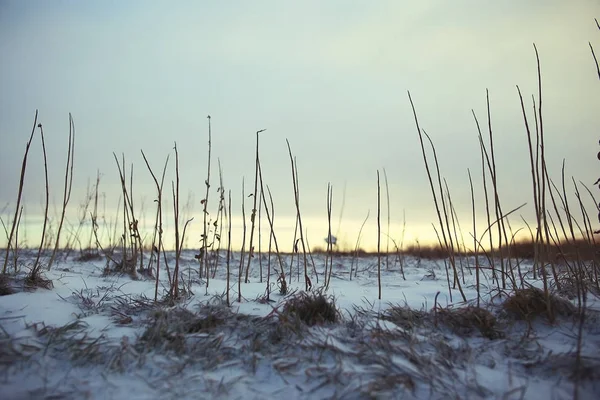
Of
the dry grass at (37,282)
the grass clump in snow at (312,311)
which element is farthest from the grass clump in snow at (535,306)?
the dry grass at (37,282)

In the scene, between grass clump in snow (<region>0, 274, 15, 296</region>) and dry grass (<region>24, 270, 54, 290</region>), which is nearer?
grass clump in snow (<region>0, 274, 15, 296</region>)

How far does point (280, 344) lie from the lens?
154 centimetres

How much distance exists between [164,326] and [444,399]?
1211mm

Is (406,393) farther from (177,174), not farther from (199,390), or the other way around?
(177,174)

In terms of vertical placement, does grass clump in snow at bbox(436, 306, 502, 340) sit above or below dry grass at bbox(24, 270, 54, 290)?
below

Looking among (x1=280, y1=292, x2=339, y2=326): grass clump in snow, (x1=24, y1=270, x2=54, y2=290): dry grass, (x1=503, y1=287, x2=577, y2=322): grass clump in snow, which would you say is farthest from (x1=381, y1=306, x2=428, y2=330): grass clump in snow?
(x1=24, y1=270, x2=54, y2=290): dry grass

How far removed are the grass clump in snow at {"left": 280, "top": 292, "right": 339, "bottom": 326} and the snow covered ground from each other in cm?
5

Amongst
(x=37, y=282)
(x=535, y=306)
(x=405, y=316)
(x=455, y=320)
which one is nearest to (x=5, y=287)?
A: (x=37, y=282)

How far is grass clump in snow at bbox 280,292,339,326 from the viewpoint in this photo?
5.61 feet

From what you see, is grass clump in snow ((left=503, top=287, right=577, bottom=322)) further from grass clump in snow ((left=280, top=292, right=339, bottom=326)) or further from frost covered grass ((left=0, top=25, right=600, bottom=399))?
grass clump in snow ((left=280, top=292, right=339, bottom=326))

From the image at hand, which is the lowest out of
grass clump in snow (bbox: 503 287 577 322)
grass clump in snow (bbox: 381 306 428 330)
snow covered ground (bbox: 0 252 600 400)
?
snow covered ground (bbox: 0 252 600 400)

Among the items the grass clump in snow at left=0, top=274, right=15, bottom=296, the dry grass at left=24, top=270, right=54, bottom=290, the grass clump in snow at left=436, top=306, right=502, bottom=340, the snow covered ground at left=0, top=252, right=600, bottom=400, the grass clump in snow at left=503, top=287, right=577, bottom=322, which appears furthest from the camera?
the dry grass at left=24, top=270, right=54, bottom=290

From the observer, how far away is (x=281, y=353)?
4.85 feet

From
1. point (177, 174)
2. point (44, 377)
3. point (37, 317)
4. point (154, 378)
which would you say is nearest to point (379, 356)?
point (154, 378)
